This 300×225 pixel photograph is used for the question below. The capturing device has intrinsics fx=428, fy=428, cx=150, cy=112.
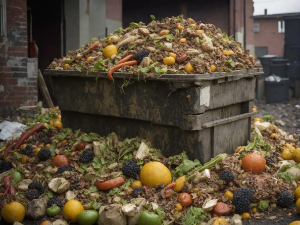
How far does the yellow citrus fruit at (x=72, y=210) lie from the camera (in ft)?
15.0

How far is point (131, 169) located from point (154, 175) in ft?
0.98

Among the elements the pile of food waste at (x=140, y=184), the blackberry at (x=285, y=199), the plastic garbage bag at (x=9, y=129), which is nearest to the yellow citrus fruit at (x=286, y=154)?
the pile of food waste at (x=140, y=184)

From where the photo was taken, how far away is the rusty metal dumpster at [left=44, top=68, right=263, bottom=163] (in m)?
5.08

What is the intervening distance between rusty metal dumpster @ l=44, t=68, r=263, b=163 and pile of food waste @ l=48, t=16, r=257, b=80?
0.43ft

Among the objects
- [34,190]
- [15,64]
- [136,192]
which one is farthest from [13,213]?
[15,64]

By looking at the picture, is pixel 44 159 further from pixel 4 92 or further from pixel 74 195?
pixel 4 92

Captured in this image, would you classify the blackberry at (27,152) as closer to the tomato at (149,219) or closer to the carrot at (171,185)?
the carrot at (171,185)

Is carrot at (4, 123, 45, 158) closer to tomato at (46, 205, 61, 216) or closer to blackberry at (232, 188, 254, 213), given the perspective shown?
tomato at (46, 205, 61, 216)

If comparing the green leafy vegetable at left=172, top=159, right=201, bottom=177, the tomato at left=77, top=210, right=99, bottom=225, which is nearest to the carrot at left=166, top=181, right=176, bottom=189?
the green leafy vegetable at left=172, top=159, right=201, bottom=177

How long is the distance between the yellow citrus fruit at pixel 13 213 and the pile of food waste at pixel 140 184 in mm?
10

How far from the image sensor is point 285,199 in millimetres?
4801

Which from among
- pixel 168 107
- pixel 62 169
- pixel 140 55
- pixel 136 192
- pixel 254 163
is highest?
pixel 140 55

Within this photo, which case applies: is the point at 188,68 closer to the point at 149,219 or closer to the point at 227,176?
the point at 227,176

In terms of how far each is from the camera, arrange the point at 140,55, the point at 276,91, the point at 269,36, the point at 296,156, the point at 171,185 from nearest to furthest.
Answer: the point at 171,185 < the point at 140,55 < the point at 296,156 < the point at 276,91 < the point at 269,36
